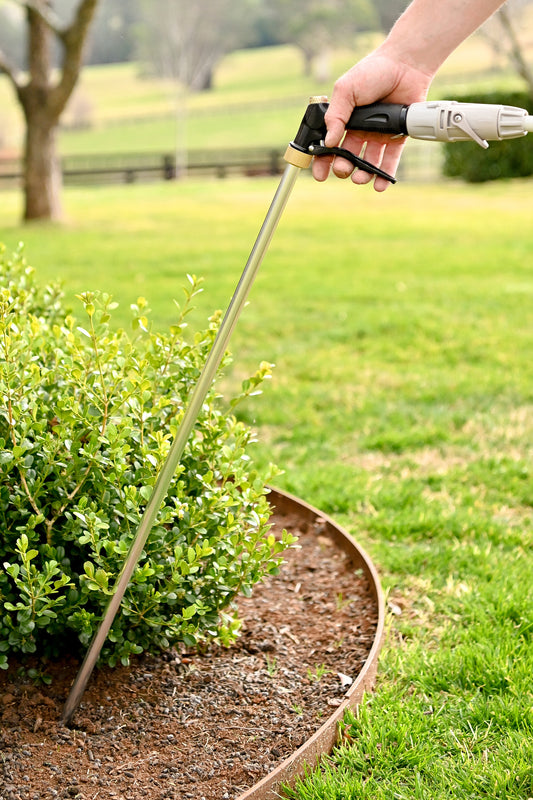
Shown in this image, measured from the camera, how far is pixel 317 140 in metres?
1.81

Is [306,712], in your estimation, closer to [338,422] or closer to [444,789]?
[444,789]

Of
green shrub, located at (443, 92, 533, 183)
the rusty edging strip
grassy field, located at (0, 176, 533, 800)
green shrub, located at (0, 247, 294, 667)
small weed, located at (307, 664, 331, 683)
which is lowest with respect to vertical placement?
green shrub, located at (443, 92, 533, 183)

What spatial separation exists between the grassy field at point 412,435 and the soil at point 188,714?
0.13 metres

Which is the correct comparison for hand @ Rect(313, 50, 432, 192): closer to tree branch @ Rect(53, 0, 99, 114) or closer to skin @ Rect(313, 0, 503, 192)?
skin @ Rect(313, 0, 503, 192)

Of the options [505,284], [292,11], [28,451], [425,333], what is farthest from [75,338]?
[292,11]

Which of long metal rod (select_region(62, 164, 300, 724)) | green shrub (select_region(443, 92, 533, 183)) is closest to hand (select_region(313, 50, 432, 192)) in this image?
long metal rod (select_region(62, 164, 300, 724))

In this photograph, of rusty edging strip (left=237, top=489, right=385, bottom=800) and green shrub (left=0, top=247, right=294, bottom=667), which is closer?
rusty edging strip (left=237, top=489, right=385, bottom=800)

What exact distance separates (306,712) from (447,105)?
4.83 feet

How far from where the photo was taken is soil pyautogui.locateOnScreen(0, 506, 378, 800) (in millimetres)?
1896

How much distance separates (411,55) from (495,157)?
797 inches

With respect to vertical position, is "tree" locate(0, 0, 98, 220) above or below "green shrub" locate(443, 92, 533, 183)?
above

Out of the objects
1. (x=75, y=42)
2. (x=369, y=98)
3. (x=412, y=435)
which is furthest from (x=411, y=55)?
(x=75, y=42)

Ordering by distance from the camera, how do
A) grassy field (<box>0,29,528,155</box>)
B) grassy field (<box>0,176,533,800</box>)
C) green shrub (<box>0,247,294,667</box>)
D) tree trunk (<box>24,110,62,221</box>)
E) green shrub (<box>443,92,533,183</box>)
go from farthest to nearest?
1. grassy field (<box>0,29,528,155</box>)
2. green shrub (<box>443,92,533,183</box>)
3. tree trunk (<box>24,110,62,221</box>)
4. grassy field (<box>0,176,533,800</box>)
5. green shrub (<box>0,247,294,667</box>)

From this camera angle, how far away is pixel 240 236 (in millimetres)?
12242
